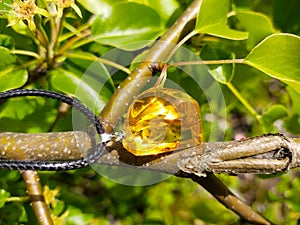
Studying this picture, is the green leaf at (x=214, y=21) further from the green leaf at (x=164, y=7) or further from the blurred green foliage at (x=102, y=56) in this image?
the green leaf at (x=164, y=7)

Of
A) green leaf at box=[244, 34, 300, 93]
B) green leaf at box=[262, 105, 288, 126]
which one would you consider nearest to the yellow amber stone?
green leaf at box=[244, 34, 300, 93]

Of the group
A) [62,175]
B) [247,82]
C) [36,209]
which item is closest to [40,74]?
[36,209]

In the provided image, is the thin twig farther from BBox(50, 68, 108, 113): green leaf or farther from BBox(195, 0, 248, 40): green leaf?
BBox(195, 0, 248, 40): green leaf

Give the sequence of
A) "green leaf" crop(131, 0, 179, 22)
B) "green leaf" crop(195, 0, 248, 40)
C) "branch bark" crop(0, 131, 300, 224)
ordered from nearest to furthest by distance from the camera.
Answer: "branch bark" crop(0, 131, 300, 224), "green leaf" crop(195, 0, 248, 40), "green leaf" crop(131, 0, 179, 22)

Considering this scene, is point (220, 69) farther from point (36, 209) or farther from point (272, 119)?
point (36, 209)

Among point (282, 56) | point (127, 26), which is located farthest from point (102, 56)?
point (282, 56)
